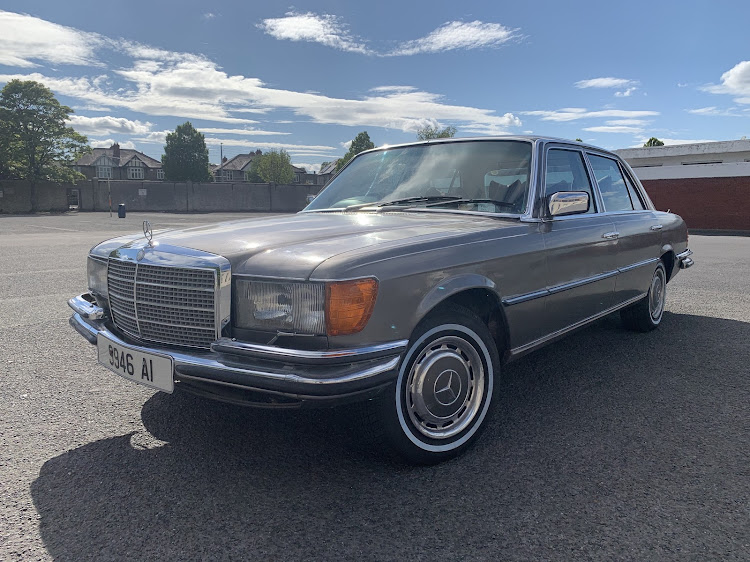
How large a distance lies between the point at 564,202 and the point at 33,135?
50.0 m

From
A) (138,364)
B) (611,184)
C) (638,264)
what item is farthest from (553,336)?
(138,364)

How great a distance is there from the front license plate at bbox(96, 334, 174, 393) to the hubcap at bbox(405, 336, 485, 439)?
1036mm

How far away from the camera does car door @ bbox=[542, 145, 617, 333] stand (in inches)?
131

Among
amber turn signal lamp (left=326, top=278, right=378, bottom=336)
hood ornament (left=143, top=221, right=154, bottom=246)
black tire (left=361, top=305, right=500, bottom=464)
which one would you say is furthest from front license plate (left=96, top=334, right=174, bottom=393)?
black tire (left=361, top=305, right=500, bottom=464)

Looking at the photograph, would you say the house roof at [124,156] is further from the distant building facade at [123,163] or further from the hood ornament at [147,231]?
the hood ornament at [147,231]

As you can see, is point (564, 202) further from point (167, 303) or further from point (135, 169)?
point (135, 169)

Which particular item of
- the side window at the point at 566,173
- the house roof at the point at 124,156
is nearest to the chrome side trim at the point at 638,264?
the side window at the point at 566,173

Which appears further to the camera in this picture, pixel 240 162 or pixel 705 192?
pixel 240 162

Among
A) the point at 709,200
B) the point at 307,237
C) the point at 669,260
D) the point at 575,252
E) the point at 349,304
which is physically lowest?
the point at 669,260

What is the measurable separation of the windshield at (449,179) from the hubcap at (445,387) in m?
1.06

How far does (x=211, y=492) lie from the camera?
2299mm

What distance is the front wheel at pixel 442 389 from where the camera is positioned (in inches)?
94.7

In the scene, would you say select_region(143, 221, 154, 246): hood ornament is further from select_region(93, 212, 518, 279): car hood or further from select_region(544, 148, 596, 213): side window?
select_region(544, 148, 596, 213): side window

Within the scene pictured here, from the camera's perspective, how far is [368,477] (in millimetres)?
2432
